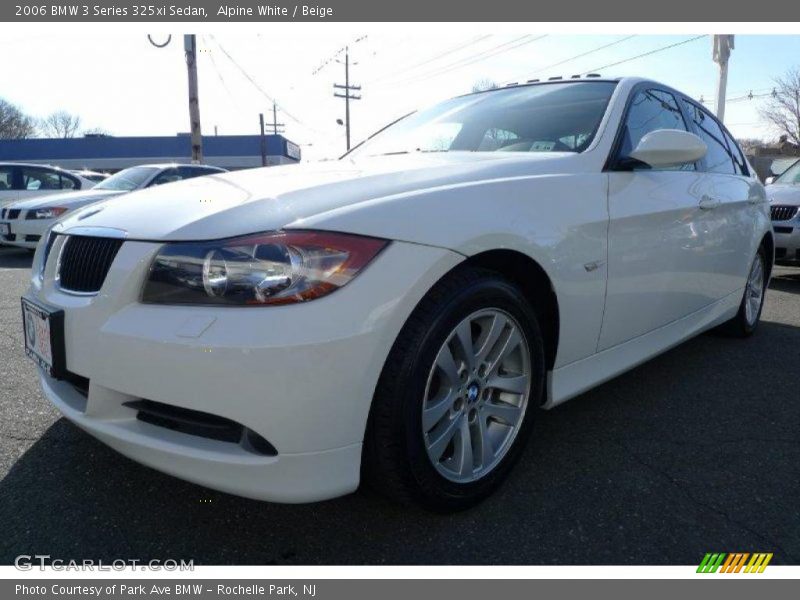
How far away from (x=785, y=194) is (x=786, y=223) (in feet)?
1.73

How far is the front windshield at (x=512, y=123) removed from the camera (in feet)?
8.95

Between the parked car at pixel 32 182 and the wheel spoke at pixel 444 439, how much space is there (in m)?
9.70

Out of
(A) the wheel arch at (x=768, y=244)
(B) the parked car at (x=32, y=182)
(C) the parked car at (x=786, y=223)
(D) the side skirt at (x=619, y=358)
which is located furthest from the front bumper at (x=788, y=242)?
(B) the parked car at (x=32, y=182)

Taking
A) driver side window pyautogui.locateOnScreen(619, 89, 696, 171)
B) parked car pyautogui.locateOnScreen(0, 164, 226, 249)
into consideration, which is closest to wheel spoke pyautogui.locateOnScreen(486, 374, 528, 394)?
driver side window pyautogui.locateOnScreen(619, 89, 696, 171)

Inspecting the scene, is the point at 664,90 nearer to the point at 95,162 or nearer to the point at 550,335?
the point at 550,335

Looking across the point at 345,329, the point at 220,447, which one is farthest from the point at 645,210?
the point at 220,447

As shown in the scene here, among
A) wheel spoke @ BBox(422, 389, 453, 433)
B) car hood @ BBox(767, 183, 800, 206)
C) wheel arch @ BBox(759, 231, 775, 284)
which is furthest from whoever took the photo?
car hood @ BBox(767, 183, 800, 206)

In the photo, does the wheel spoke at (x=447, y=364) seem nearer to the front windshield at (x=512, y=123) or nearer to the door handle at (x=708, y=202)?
the front windshield at (x=512, y=123)

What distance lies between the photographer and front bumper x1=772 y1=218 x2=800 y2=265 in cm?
651

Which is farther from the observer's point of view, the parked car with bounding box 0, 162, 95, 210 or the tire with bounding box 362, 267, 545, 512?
the parked car with bounding box 0, 162, 95, 210

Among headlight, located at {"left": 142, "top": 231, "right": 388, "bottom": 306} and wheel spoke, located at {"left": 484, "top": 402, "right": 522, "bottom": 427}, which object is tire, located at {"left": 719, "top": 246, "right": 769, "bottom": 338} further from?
headlight, located at {"left": 142, "top": 231, "right": 388, "bottom": 306}

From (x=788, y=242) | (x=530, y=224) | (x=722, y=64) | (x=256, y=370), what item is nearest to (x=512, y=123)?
(x=530, y=224)

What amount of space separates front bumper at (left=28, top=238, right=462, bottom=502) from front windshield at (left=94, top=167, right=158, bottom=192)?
25.8 feet

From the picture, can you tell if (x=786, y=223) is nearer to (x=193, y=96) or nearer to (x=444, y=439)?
(x=444, y=439)
